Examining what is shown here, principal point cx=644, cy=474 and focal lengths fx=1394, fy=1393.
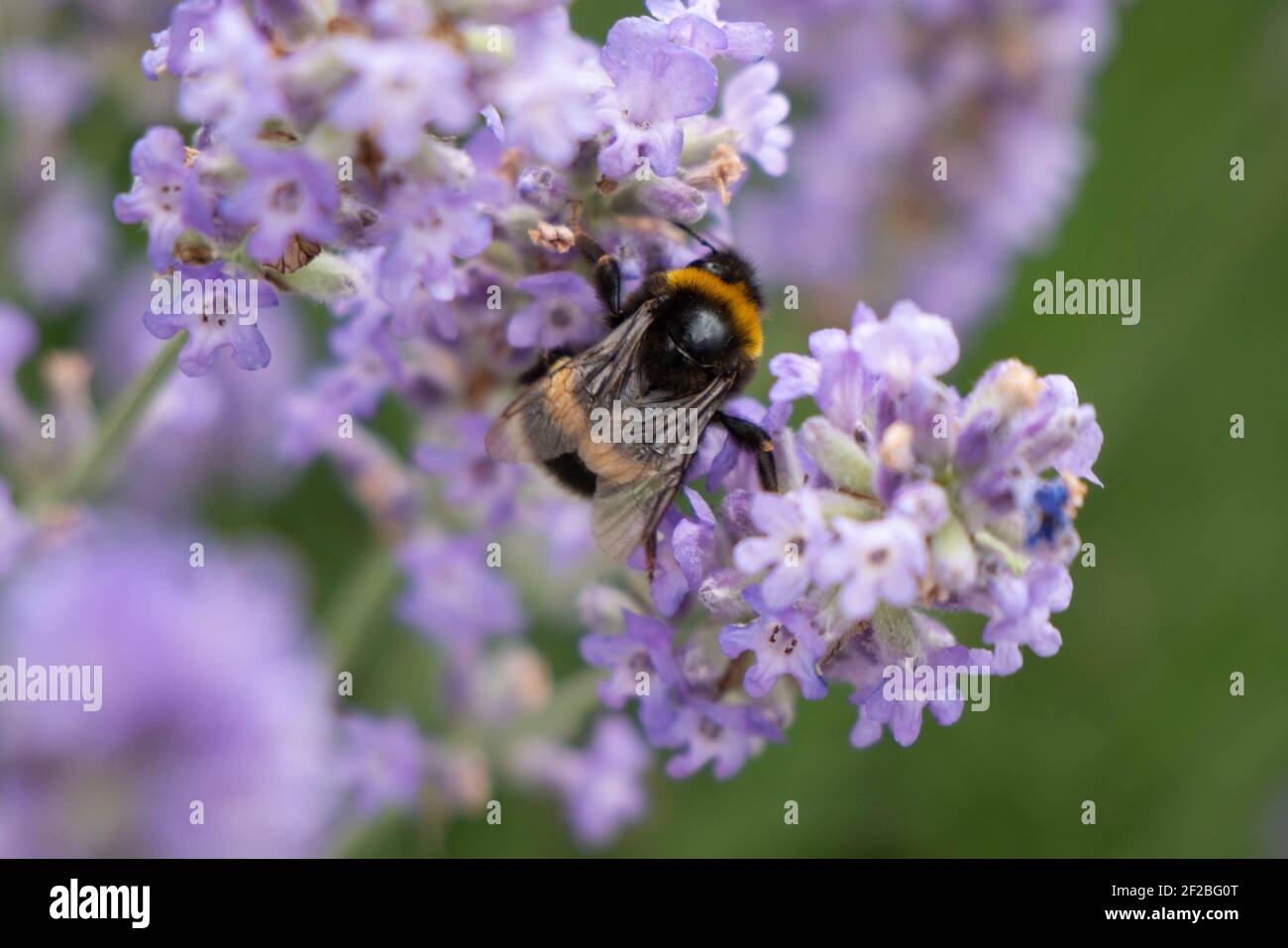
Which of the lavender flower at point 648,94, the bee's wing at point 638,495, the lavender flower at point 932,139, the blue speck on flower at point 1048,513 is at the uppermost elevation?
the lavender flower at point 932,139

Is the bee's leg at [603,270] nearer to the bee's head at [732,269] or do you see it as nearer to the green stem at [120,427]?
the bee's head at [732,269]

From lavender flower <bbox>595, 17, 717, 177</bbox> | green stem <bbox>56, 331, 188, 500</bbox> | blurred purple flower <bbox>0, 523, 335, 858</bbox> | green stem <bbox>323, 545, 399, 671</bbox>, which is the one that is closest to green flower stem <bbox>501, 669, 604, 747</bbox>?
green stem <bbox>323, 545, 399, 671</bbox>

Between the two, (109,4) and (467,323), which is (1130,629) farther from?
(109,4)

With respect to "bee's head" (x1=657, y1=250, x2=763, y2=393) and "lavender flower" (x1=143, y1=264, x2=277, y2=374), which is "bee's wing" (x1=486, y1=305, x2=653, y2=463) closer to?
"bee's head" (x1=657, y1=250, x2=763, y2=393)

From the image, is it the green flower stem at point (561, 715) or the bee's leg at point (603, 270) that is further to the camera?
the green flower stem at point (561, 715)

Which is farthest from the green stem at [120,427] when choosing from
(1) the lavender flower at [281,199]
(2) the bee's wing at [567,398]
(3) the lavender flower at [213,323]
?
(2) the bee's wing at [567,398]

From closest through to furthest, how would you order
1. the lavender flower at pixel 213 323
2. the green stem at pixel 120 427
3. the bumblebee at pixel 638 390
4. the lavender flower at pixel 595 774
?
the lavender flower at pixel 213 323 → the green stem at pixel 120 427 → the bumblebee at pixel 638 390 → the lavender flower at pixel 595 774

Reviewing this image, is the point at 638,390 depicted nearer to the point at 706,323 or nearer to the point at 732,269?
the point at 706,323

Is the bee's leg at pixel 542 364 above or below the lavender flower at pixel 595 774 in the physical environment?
above
